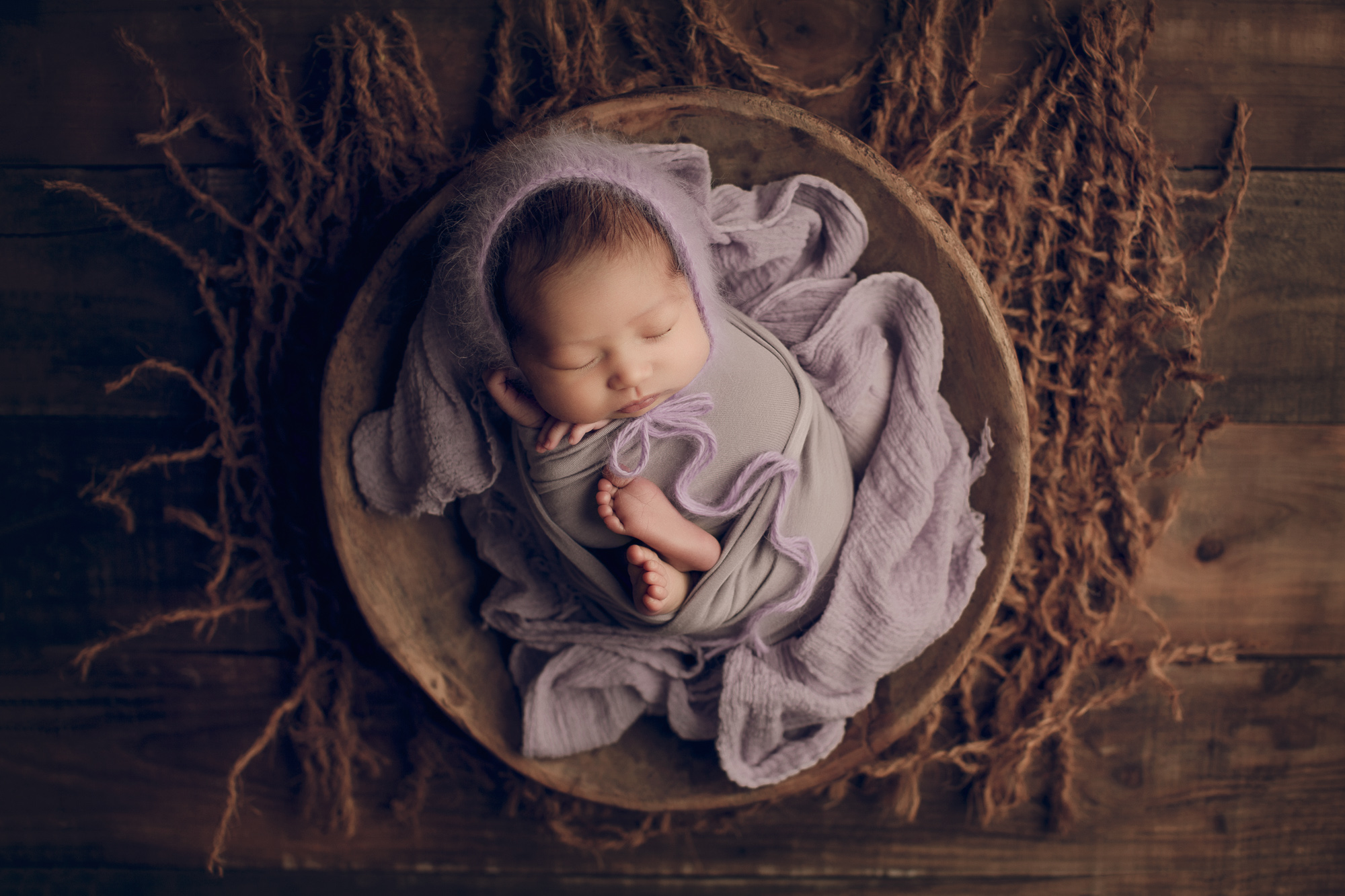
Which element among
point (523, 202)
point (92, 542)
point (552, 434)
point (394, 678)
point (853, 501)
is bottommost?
point (394, 678)

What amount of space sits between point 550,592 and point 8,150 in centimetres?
90

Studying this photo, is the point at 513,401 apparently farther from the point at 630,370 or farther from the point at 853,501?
the point at 853,501

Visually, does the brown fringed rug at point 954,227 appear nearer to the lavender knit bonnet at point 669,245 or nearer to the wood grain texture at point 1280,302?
the wood grain texture at point 1280,302

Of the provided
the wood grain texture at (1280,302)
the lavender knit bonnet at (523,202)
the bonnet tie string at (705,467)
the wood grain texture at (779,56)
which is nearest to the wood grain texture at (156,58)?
the wood grain texture at (779,56)

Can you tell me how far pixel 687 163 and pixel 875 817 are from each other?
885mm

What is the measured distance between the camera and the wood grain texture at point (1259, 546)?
955mm

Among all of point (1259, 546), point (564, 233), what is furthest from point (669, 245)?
point (1259, 546)

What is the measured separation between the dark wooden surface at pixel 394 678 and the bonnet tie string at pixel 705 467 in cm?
43

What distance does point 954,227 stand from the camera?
88 centimetres

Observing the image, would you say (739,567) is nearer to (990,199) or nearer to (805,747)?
(805,747)

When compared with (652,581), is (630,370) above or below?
above

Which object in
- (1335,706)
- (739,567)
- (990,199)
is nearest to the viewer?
(739,567)

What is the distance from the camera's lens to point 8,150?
0.93m

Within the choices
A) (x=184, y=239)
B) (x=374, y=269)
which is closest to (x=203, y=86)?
(x=184, y=239)
